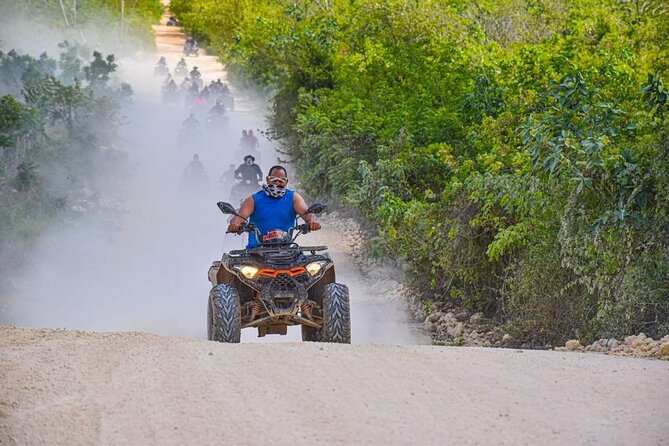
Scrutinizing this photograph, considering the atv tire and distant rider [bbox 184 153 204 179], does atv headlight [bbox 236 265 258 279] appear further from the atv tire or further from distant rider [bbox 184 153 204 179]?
distant rider [bbox 184 153 204 179]

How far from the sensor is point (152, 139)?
142 ft

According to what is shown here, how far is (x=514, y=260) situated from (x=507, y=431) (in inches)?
281

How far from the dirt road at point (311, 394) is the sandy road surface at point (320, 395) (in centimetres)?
1

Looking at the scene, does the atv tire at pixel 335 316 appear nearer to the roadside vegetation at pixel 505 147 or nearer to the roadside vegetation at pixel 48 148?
the roadside vegetation at pixel 505 147

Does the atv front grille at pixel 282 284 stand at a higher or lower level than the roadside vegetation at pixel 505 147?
lower

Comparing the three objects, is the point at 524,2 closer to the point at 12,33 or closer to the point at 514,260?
the point at 514,260

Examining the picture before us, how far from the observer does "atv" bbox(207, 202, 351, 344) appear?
10.6 meters

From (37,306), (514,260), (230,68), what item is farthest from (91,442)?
(230,68)

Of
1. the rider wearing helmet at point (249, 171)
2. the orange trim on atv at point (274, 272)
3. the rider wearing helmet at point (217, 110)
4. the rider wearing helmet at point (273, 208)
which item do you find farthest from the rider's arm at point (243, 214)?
the rider wearing helmet at point (217, 110)

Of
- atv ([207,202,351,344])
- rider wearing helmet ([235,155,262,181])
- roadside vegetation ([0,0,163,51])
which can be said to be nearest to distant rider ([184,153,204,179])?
rider wearing helmet ([235,155,262,181])

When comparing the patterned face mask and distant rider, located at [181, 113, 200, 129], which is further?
distant rider, located at [181, 113, 200, 129]

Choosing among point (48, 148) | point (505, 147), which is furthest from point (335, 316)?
point (48, 148)

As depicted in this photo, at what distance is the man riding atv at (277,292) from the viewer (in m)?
10.6

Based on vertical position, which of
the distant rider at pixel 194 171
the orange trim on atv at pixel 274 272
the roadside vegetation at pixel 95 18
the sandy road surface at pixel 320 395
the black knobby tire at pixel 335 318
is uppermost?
the roadside vegetation at pixel 95 18
